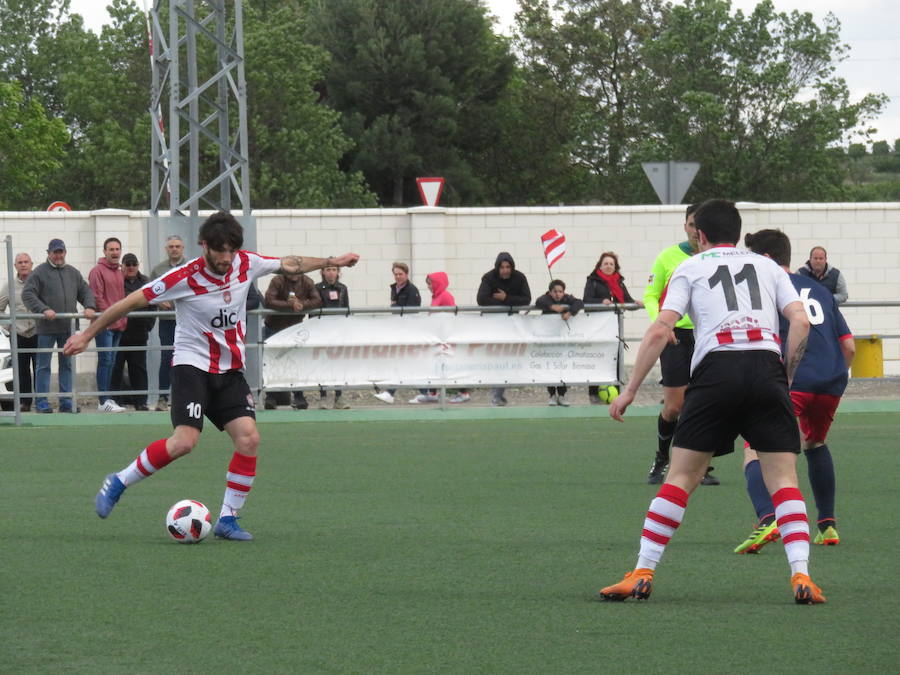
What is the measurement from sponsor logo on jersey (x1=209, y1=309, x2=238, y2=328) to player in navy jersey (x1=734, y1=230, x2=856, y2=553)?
8.94 feet

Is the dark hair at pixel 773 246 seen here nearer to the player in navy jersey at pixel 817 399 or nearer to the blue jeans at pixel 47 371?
the player in navy jersey at pixel 817 399

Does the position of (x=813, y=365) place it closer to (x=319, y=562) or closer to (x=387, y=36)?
(x=319, y=562)

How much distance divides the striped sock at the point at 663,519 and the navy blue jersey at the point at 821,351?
1.87 m

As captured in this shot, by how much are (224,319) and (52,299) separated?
30.1 ft

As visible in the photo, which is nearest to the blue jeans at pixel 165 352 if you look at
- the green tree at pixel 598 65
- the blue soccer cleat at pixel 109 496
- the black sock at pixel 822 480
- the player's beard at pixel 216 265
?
the blue soccer cleat at pixel 109 496

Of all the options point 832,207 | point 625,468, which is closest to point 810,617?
point 625,468

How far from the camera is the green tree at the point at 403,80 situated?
176ft

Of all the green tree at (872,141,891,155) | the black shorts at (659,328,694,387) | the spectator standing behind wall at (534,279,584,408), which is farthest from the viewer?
the green tree at (872,141,891,155)

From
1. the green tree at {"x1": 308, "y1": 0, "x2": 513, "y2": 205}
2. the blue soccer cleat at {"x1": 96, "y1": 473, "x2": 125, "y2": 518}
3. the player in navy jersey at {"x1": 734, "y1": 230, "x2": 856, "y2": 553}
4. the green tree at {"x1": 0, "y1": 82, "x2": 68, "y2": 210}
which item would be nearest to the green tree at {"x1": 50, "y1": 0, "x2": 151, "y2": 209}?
the green tree at {"x1": 0, "y1": 82, "x2": 68, "y2": 210}

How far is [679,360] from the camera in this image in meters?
10.3

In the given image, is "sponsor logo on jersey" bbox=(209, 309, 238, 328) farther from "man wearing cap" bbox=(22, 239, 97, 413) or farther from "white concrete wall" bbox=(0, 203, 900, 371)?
"white concrete wall" bbox=(0, 203, 900, 371)

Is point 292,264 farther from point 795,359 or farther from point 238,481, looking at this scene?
point 795,359

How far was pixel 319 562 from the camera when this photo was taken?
24.9ft

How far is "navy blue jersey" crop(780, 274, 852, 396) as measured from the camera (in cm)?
802
